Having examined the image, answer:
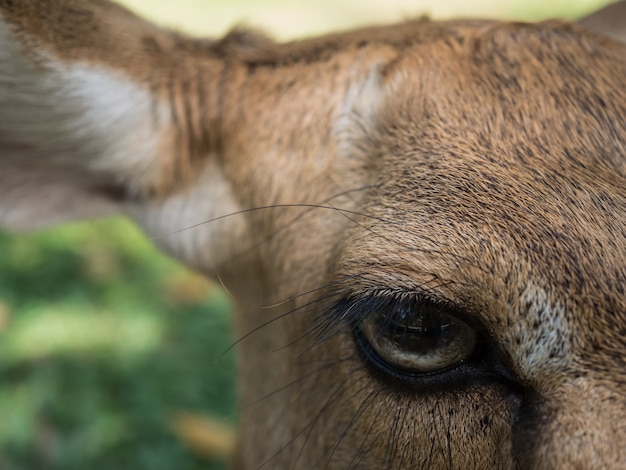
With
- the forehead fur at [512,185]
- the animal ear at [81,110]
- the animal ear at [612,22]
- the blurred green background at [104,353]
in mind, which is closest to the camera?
the forehead fur at [512,185]

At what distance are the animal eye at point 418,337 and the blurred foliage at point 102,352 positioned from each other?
8.32 feet

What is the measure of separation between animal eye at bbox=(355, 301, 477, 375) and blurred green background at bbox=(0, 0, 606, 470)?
2.22m

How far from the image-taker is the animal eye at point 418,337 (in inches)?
70.1

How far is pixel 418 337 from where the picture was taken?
5.96 feet

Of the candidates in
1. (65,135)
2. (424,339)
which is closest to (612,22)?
(424,339)

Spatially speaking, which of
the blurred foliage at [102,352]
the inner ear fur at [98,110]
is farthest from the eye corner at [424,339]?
the blurred foliage at [102,352]

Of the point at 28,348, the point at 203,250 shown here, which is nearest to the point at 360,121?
the point at 203,250

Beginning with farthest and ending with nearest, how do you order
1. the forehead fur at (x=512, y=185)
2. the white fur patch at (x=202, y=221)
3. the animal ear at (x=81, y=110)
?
the white fur patch at (x=202, y=221), the animal ear at (x=81, y=110), the forehead fur at (x=512, y=185)

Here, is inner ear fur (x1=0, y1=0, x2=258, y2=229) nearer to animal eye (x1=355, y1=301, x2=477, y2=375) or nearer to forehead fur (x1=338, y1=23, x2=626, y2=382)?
forehead fur (x1=338, y1=23, x2=626, y2=382)

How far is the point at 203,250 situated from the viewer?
266 centimetres

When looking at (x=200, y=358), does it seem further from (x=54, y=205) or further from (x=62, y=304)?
(x=54, y=205)

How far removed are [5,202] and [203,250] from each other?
0.71 metres

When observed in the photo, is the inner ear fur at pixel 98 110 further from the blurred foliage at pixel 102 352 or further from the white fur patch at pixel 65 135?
the blurred foliage at pixel 102 352

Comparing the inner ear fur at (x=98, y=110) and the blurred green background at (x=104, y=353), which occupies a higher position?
the inner ear fur at (x=98, y=110)
